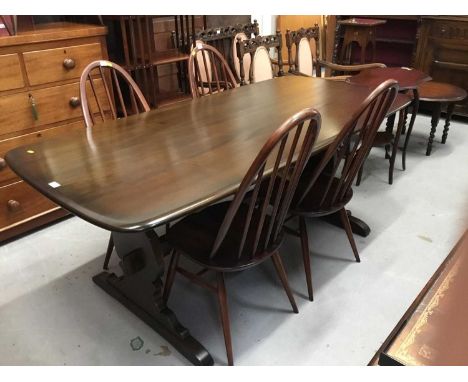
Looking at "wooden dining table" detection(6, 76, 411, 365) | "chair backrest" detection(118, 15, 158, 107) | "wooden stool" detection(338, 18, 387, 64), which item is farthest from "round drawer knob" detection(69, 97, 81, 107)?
"wooden stool" detection(338, 18, 387, 64)

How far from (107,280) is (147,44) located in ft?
5.22

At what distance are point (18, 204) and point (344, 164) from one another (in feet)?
5.58

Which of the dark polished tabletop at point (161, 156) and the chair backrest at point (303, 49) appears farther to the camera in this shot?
the chair backrest at point (303, 49)

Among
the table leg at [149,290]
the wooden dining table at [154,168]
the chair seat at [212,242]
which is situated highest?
the wooden dining table at [154,168]

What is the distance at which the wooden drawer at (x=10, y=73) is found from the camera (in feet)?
6.53

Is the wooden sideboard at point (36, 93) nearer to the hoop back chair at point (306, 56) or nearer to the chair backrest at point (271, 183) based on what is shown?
the chair backrest at point (271, 183)

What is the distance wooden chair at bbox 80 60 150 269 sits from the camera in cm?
191

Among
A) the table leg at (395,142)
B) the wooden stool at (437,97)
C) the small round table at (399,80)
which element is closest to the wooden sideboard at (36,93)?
the small round table at (399,80)

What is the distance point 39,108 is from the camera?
2.19 metres

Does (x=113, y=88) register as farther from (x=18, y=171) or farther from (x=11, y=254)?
(x=18, y=171)

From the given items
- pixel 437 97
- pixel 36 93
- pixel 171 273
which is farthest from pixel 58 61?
pixel 437 97

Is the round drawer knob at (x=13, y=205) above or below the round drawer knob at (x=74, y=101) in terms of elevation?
below

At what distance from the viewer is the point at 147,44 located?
8.89ft

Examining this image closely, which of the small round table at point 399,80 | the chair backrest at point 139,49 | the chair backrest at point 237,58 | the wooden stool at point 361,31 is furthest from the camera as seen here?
the wooden stool at point 361,31
